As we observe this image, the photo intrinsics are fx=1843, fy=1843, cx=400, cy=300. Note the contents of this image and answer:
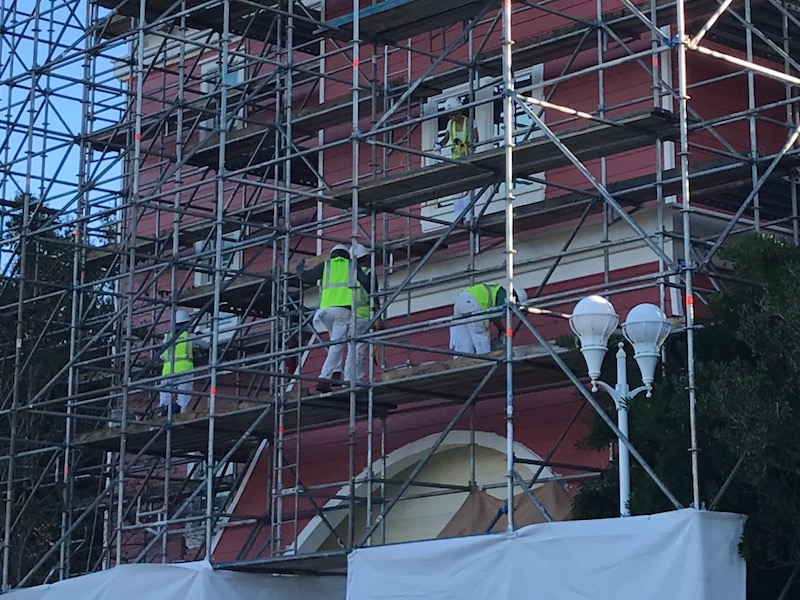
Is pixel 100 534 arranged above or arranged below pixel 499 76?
below

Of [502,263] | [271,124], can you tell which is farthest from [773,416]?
[271,124]

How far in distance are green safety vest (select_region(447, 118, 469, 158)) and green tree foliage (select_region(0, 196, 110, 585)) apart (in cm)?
605

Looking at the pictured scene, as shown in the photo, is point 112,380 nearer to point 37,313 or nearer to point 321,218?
point 37,313

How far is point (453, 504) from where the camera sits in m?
22.2

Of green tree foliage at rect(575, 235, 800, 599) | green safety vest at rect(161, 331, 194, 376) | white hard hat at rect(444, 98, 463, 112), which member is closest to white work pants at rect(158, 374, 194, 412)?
green safety vest at rect(161, 331, 194, 376)

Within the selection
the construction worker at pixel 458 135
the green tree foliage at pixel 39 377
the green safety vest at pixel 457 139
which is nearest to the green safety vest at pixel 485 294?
the construction worker at pixel 458 135

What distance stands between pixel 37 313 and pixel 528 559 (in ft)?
46.7

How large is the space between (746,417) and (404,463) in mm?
7912

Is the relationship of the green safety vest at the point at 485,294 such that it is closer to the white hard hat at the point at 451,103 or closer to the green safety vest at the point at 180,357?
the white hard hat at the point at 451,103

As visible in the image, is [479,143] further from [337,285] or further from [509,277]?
[509,277]

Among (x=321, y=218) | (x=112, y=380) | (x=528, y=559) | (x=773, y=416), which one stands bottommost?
(x=528, y=559)

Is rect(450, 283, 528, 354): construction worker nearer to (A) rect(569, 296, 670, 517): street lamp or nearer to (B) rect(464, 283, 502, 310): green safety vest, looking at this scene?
(B) rect(464, 283, 502, 310): green safety vest

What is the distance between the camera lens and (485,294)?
20328mm

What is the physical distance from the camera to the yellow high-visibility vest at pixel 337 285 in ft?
70.0
